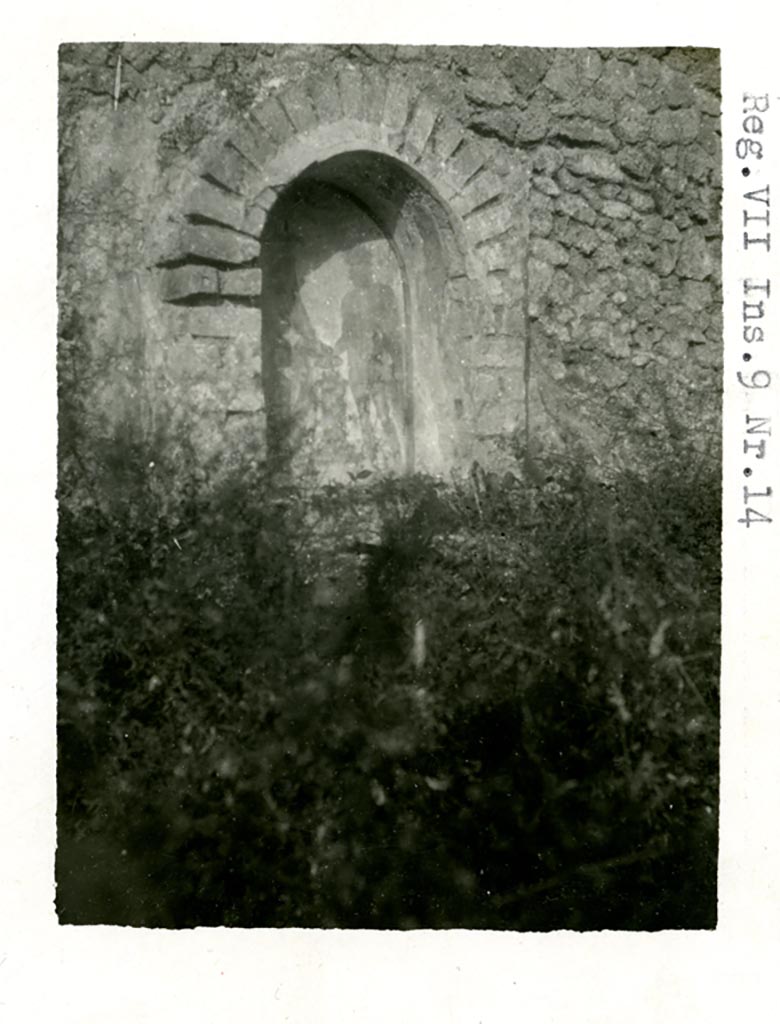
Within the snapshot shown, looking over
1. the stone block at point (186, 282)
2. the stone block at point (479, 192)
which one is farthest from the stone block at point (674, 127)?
the stone block at point (186, 282)

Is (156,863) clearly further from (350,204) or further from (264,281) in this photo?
(350,204)

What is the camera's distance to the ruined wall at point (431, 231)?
144 inches

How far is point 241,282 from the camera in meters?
3.74

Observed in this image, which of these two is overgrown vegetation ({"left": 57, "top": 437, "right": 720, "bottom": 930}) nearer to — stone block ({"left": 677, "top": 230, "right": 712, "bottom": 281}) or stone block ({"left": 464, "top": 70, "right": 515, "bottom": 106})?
stone block ({"left": 677, "top": 230, "right": 712, "bottom": 281})

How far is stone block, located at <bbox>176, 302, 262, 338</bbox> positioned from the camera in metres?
3.71

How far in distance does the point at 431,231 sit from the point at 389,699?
155cm

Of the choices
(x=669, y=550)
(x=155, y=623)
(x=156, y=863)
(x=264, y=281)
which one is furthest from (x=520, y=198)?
(x=156, y=863)

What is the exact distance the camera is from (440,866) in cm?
382

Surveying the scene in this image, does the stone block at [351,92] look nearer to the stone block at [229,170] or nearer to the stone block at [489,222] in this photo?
the stone block at [229,170]

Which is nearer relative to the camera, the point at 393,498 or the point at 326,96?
the point at 326,96

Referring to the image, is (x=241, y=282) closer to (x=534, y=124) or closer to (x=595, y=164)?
(x=534, y=124)

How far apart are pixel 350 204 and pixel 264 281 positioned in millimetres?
431

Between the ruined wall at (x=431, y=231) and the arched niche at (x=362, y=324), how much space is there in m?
0.01

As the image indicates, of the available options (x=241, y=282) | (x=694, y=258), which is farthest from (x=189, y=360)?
(x=694, y=258)
